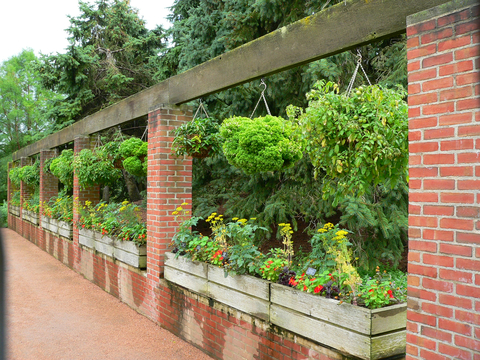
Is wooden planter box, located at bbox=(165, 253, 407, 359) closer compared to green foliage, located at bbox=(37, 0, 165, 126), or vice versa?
wooden planter box, located at bbox=(165, 253, 407, 359)

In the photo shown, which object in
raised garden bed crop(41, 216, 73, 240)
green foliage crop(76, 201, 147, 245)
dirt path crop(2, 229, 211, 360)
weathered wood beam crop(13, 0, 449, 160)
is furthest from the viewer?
raised garden bed crop(41, 216, 73, 240)

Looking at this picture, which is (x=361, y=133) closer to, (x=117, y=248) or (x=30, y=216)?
(x=117, y=248)

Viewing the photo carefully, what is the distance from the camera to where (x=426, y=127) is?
2324mm

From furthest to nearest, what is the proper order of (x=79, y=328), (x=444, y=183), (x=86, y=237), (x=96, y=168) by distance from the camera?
(x=86, y=237)
(x=96, y=168)
(x=79, y=328)
(x=444, y=183)

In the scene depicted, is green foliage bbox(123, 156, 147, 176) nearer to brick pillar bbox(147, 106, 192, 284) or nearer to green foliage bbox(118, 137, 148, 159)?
green foliage bbox(118, 137, 148, 159)

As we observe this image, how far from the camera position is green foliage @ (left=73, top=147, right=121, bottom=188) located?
750cm

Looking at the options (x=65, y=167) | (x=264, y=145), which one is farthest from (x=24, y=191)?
(x=264, y=145)

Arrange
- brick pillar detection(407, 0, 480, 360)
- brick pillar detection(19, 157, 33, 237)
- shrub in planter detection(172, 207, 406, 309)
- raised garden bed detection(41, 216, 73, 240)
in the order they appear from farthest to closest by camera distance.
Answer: brick pillar detection(19, 157, 33, 237)
raised garden bed detection(41, 216, 73, 240)
shrub in planter detection(172, 207, 406, 309)
brick pillar detection(407, 0, 480, 360)

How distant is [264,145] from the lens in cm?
370

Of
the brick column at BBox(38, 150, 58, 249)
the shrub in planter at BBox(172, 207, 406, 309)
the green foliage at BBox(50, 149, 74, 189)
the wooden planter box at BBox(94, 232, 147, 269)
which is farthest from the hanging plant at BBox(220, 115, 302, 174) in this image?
the brick column at BBox(38, 150, 58, 249)

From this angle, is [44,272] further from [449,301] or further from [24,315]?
[449,301]

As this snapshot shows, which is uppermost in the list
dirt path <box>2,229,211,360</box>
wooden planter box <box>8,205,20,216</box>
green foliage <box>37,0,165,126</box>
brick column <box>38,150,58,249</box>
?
green foliage <box>37,0,165,126</box>

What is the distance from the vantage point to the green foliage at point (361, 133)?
2562 millimetres

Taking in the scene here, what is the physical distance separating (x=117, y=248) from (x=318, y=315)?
13.9ft
